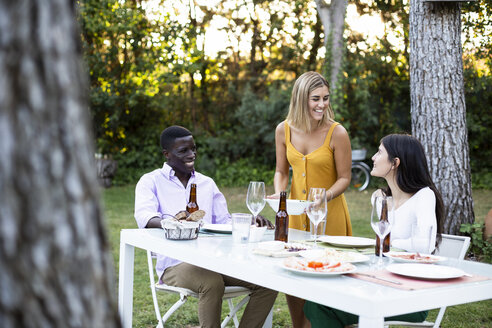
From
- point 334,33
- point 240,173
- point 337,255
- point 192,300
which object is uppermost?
point 334,33

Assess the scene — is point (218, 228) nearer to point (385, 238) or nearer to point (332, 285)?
point (385, 238)

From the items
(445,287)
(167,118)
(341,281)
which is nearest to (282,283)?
(341,281)

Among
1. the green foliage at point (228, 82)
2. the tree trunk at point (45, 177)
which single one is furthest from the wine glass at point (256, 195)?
the green foliage at point (228, 82)

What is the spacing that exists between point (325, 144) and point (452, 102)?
2.00 meters

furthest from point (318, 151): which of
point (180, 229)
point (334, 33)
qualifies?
point (334, 33)

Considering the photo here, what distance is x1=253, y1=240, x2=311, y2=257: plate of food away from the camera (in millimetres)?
2291

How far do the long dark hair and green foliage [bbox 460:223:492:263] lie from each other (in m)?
2.52

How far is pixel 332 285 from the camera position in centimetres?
178

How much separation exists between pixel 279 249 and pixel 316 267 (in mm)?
449

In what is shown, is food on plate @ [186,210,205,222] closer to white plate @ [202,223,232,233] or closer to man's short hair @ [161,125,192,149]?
white plate @ [202,223,232,233]

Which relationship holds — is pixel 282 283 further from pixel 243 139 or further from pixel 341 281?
pixel 243 139

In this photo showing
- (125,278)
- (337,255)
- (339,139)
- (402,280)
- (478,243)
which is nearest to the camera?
(402,280)

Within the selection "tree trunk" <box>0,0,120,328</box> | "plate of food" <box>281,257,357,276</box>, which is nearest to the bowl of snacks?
"plate of food" <box>281,257,357,276</box>

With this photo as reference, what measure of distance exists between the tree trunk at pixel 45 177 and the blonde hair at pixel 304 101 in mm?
2602
